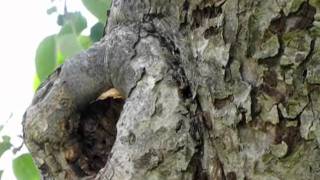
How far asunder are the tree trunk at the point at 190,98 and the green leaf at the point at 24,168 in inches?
12.2

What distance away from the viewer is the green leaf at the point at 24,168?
4.09ft

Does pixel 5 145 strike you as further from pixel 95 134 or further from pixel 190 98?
pixel 190 98

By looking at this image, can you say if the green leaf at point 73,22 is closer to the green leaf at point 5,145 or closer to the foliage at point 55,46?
the foliage at point 55,46

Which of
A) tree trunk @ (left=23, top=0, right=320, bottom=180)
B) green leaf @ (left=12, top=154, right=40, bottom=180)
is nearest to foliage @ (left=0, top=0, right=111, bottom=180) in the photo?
green leaf @ (left=12, top=154, right=40, bottom=180)

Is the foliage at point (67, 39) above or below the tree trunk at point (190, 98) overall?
above

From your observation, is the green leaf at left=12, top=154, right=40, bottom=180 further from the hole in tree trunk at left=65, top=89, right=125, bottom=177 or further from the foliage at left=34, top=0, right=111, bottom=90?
the hole in tree trunk at left=65, top=89, right=125, bottom=177

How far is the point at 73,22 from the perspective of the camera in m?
1.28

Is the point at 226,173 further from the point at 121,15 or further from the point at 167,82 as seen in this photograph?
the point at 121,15

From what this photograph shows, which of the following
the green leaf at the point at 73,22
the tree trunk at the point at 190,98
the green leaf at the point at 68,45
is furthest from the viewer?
the green leaf at the point at 73,22

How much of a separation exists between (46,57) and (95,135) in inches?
13.6

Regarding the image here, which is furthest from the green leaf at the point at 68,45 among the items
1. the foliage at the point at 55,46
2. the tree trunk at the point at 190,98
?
the tree trunk at the point at 190,98

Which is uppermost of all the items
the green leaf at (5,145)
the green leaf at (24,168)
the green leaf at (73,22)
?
the green leaf at (73,22)

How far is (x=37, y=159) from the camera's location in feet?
3.10

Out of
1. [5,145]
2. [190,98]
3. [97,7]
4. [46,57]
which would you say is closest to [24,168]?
[5,145]
